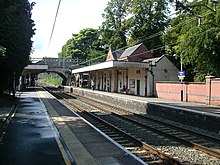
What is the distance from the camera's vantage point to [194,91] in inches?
1048

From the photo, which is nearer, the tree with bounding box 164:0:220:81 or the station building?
the tree with bounding box 164:0:220:81

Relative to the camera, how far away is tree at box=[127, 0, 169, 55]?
50.1 meters

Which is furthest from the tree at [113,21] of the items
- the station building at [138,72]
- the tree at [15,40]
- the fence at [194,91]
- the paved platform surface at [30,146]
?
the paved platform surface at [30,146]

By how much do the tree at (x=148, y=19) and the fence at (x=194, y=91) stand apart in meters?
19.3

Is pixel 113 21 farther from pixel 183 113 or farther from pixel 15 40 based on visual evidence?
pixel 183 113

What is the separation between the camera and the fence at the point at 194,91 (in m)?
23.4

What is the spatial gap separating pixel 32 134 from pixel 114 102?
1746 centimetres

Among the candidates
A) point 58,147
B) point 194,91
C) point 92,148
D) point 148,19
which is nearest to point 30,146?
point 58,147

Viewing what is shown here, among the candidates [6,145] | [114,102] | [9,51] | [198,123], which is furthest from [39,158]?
[114,102]

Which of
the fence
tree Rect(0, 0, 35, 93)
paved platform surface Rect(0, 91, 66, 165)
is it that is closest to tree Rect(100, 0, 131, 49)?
the fence

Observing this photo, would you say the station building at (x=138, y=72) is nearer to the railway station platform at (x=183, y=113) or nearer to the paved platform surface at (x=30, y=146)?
the railway station platform at (x=183, y=113)

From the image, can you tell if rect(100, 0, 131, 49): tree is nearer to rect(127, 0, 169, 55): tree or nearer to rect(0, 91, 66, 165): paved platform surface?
rect(127, 0, 169, 55): tree

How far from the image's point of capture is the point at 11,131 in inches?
472

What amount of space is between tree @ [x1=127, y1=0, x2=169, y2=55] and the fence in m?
19.3
